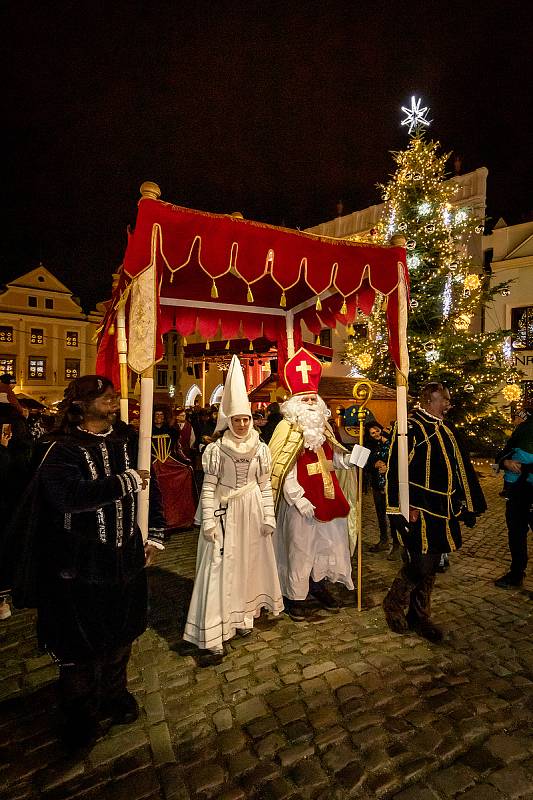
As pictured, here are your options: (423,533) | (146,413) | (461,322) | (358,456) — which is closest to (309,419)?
(358,456)

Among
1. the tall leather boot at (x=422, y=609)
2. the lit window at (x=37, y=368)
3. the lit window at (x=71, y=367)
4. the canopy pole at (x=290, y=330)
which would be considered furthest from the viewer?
the lit window at (x=71, y=367)

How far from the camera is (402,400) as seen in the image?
469 cm

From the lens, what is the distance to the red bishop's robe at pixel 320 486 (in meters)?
4.45

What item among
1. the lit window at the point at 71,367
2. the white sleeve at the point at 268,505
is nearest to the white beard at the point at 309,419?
the white sleeve at the point at 268,505

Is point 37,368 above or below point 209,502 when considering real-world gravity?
above

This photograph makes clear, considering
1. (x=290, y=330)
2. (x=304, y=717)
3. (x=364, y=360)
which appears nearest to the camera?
(x=304, y=717)

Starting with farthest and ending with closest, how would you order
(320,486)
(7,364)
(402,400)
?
(7,364) → (402,400) → (320,486)

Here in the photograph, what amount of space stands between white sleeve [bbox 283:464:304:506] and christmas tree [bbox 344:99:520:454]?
28.4ft

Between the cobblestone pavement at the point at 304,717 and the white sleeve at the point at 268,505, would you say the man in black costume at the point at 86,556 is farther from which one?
the white sleeve at the point at 268,505

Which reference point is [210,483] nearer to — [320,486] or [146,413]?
[146,413]

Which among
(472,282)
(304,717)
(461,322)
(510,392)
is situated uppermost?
(472,282)

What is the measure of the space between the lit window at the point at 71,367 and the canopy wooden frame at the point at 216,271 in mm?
35314

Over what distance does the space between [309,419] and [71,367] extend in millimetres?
37993

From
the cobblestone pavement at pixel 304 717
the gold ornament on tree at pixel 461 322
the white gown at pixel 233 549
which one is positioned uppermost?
the gold ornament on tree at pixel 461 322
